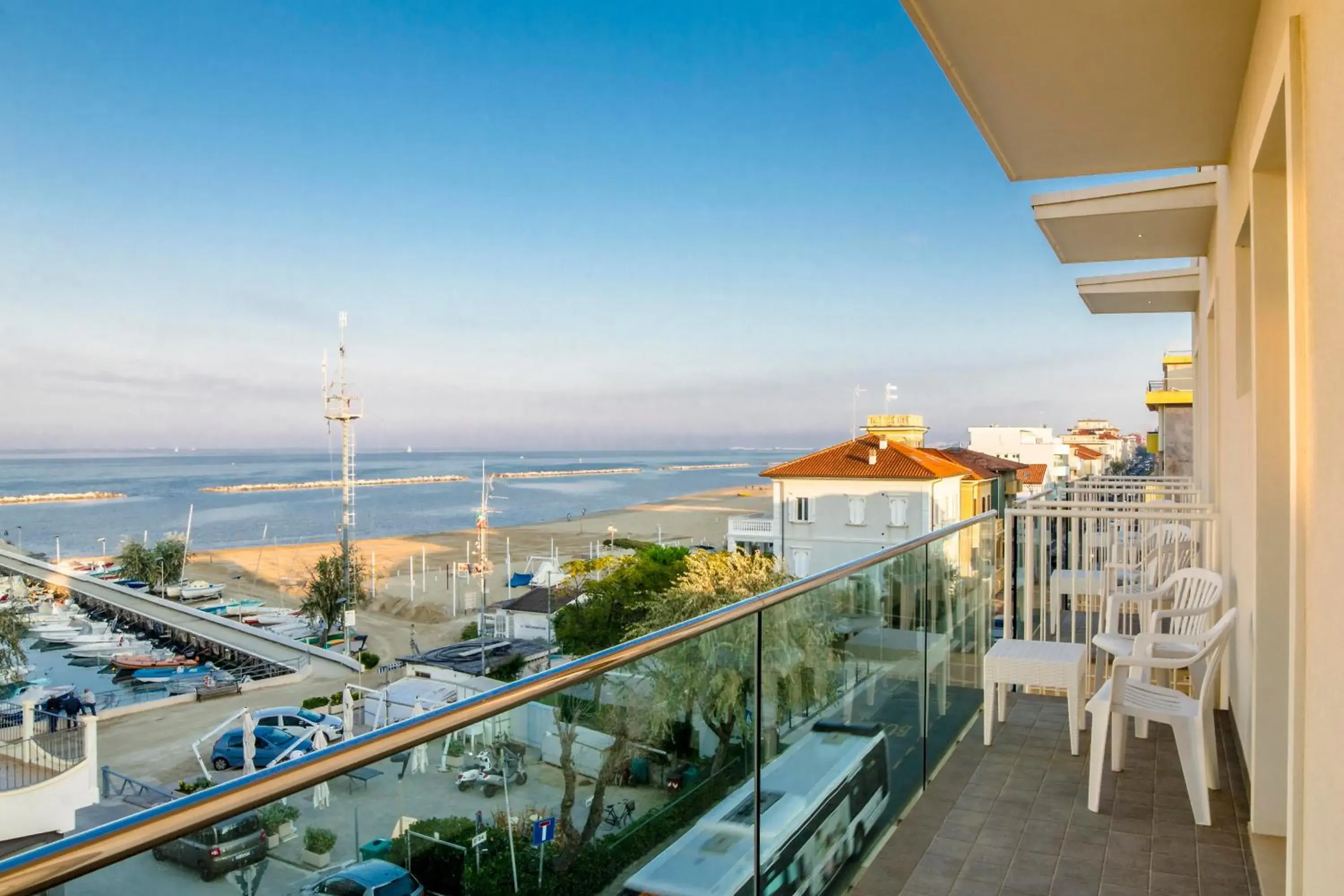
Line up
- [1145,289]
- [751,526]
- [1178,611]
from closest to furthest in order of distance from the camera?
[1178,611] < [1145,289] < [751,526]

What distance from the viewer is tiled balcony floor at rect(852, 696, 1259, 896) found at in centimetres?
277

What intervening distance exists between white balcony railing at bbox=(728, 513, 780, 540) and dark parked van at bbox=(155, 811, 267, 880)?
84.4 ft

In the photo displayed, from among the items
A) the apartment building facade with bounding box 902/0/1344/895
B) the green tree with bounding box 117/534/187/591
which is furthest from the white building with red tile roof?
the green tree with bounding box 117/534/187/591

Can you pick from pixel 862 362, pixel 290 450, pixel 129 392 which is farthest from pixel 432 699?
pixel 290 450

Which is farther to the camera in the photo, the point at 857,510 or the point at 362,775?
the point at 857,510

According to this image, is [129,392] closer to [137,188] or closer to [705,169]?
[137,188]

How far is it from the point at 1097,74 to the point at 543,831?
12.5 ft

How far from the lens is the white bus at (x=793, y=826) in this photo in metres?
1.90

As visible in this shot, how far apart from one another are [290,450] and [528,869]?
150678mm

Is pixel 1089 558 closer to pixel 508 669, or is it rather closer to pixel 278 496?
pixel 508 669

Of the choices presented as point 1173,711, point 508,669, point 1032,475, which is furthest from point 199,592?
point 1173,711

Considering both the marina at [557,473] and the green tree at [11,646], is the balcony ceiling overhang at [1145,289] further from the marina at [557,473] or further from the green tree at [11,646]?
the marina at [557,473]

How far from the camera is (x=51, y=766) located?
539 inches

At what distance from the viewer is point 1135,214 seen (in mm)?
5645
